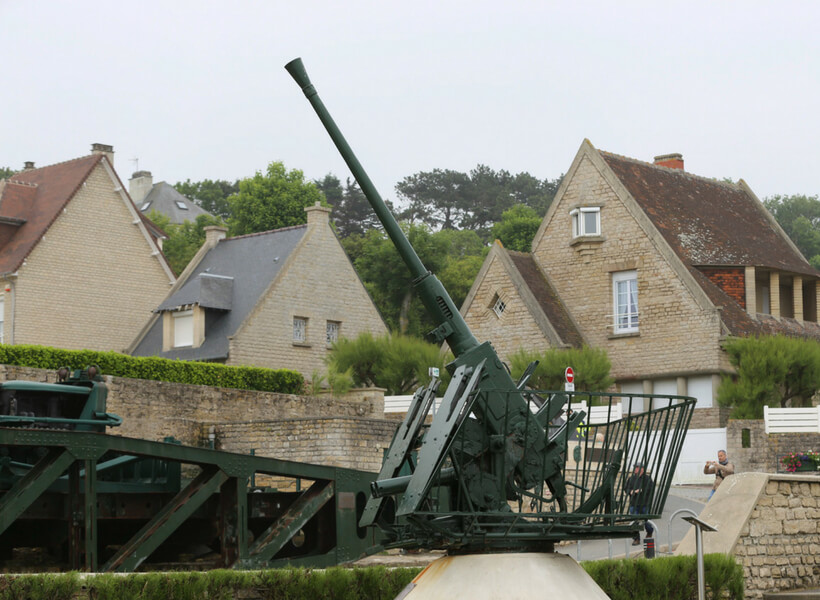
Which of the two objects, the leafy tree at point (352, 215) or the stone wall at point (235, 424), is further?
the leafy tree at point (352, 215)

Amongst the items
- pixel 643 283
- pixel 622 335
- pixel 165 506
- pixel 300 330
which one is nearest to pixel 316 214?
pixel 300 330

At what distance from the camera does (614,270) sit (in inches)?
1442

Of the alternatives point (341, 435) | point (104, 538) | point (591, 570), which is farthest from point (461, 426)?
point (341, 435)

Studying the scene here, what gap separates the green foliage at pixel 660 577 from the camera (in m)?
11.8

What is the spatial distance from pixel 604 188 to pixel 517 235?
28719 millimetres

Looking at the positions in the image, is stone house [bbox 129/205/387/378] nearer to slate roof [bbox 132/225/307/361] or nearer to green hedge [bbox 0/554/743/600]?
slate roof [bbox 132/225/307/361]

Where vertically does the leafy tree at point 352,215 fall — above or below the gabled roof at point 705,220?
above

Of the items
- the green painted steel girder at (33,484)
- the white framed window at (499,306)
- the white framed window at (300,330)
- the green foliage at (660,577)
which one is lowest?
the green foliage at (660,577)

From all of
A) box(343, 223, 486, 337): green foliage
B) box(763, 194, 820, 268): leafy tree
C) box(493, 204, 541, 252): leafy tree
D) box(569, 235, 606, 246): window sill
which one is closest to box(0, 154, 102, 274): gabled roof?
box(343, 223, 486, 337): green foliage

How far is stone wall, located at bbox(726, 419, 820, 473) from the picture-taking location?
27406mm

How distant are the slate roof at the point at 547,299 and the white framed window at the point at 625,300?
1.23 metres

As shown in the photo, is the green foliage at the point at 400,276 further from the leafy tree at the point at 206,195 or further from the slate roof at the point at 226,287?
the leafy tree at the point at 206,195

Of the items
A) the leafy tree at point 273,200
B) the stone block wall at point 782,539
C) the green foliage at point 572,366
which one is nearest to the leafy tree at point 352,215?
the leafy tree at point 273,200

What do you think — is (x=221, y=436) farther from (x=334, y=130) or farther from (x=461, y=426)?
(x=461, y=426)
